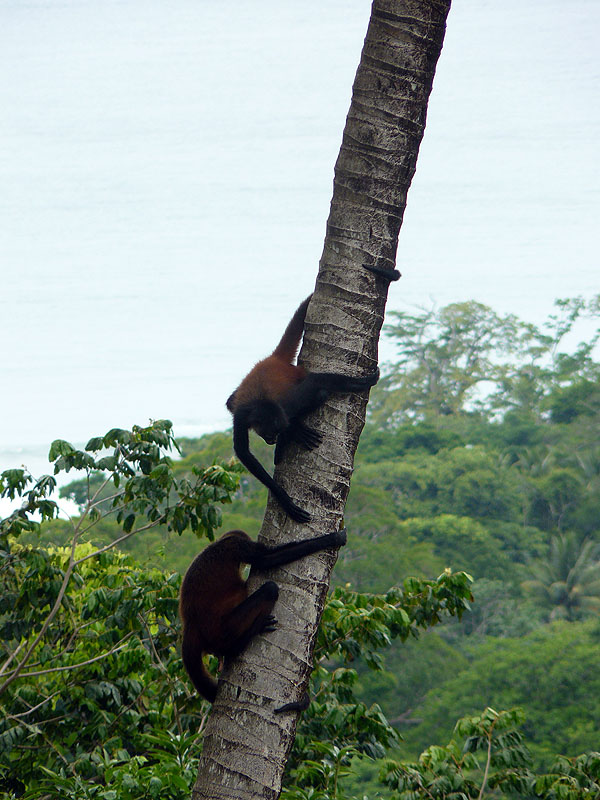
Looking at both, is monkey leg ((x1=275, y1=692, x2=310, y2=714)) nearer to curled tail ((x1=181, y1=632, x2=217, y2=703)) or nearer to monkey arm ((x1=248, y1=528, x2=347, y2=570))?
monkey arm ((x1=248, y1=528, x2=347, y2=570))

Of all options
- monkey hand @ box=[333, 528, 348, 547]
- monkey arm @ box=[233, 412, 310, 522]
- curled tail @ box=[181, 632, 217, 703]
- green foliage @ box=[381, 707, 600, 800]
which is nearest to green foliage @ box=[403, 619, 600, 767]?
green foliage @ box=[381, 707, 600, 800]

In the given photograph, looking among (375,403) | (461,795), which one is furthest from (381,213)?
(375,403)

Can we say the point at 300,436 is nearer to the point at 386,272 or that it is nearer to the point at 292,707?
the point at 386,272

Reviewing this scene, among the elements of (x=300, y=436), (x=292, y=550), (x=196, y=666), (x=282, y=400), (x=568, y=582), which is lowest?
(x=568, y=582)

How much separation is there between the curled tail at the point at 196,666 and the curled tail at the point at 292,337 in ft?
3.84

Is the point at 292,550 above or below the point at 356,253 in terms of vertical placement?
below

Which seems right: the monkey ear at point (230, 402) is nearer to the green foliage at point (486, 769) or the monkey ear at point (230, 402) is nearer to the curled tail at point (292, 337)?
the curled tail at point (292, 337)

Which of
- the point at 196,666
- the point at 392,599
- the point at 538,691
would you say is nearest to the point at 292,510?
the point at 196,666

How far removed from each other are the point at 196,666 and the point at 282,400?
1288 mm

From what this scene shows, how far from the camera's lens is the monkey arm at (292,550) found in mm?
2596

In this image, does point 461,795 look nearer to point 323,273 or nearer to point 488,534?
point 323,273

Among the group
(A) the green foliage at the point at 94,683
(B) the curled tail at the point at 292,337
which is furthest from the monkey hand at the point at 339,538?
(A) the green foliage at the point at 94,683

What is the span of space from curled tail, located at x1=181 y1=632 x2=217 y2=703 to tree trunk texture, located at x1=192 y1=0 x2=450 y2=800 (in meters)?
0.94

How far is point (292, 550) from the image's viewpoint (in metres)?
2.60
